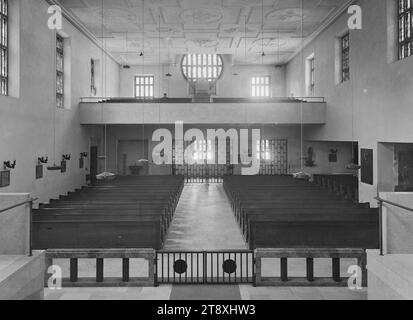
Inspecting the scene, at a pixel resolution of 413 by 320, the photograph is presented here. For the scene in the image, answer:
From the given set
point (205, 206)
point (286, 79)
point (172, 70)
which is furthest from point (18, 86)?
point (286, 79)

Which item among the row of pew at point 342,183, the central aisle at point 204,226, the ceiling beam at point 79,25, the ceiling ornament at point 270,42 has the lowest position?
the central aisle at point 204,226

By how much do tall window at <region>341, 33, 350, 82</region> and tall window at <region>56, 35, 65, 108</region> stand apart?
1021 cm

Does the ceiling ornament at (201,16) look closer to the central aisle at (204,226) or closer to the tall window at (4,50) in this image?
the tall window at (4,50)

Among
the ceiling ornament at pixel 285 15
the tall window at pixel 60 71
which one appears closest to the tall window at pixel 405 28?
the ceiling ornament at pixel 285 15

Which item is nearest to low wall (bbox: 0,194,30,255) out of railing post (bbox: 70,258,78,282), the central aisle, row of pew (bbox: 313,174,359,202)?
railing post (bbox: 70,258,78,282)

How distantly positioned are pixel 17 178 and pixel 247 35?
37.3 feet

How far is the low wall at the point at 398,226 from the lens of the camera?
4.50m

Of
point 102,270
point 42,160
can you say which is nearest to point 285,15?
point 42,160

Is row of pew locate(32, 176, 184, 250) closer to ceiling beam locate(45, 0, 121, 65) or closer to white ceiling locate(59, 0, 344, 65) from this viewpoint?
ceiling beam locate(45, 0, 121, 65)

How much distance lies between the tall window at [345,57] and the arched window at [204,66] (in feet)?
29.2

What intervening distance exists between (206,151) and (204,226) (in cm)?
950

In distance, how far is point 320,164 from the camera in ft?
64.6

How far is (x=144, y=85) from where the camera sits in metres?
24.7

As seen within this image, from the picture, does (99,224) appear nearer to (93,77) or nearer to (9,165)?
(9,165)
